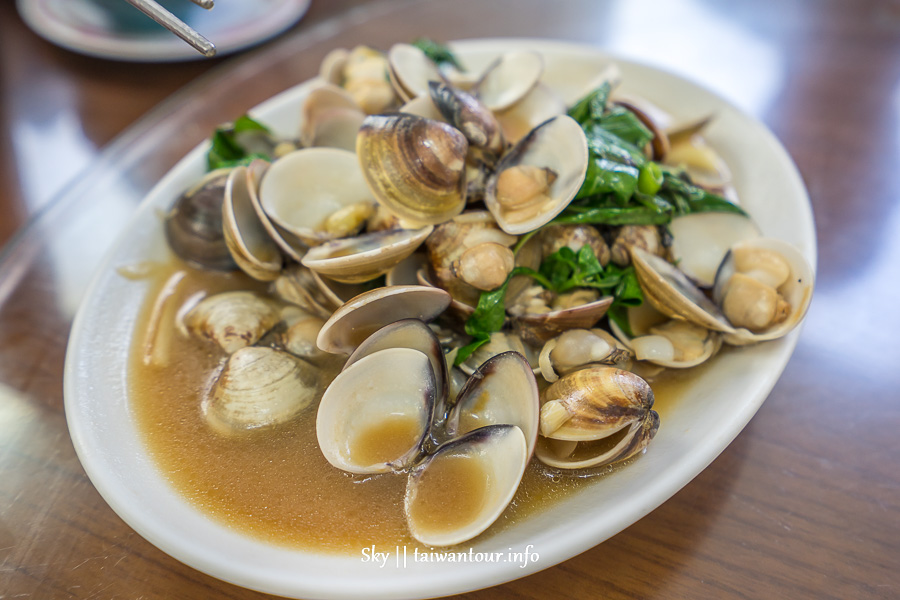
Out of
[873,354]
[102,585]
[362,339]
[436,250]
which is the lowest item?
[102,585]

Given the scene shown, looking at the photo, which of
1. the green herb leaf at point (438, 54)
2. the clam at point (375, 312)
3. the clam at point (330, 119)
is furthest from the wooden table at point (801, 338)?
the clam at point (330, 119)

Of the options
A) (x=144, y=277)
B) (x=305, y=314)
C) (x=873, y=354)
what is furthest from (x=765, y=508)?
(x=144, y=277)

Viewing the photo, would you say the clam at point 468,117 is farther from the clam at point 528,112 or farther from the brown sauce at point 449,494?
the brown sauce at point 449,494

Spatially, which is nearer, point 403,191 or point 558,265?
point 403,191

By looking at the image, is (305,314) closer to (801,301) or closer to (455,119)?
(455,119)

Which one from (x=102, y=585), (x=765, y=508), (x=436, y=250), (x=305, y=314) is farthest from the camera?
(x=305, y=314)

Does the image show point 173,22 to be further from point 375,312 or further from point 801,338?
point 801,338
